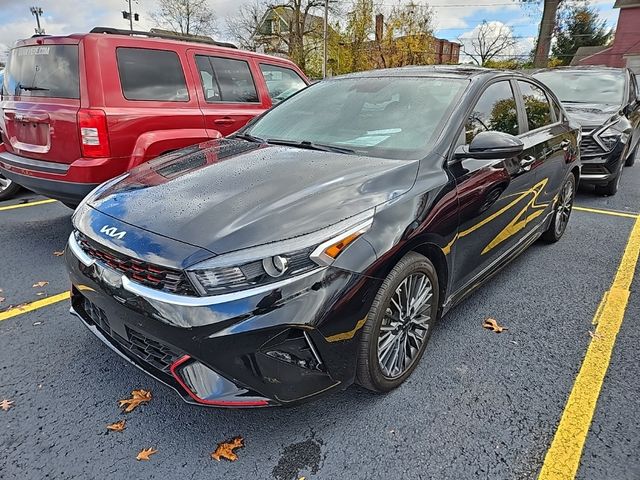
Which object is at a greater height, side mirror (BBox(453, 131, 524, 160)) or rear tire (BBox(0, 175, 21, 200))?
side mirror (BBox(453, 131, 524, 160))

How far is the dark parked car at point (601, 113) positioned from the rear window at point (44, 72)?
589 centimetres

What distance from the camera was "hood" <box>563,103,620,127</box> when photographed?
6.03 metres

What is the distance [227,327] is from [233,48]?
13.8ft

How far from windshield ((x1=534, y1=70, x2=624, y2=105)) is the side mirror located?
5.47 m

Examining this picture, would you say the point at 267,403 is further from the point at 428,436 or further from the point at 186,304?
the point at 428,436

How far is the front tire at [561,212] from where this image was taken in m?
4.17

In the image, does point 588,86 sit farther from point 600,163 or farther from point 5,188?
point 5,188

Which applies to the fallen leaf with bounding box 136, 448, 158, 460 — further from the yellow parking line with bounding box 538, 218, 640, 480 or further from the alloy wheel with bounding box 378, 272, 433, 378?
the yellow parking line with bounding box 538, 218, 640, 480

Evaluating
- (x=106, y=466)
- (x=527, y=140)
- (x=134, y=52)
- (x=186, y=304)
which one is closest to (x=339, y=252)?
(x=186, y=304)

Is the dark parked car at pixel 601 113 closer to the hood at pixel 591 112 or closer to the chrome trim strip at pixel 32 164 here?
the hood at pixel 591 112

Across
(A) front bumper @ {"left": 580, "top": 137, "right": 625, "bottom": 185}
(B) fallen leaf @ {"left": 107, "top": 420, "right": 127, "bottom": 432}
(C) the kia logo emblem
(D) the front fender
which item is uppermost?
(D) the front fender

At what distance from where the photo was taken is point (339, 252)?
5.95 ft

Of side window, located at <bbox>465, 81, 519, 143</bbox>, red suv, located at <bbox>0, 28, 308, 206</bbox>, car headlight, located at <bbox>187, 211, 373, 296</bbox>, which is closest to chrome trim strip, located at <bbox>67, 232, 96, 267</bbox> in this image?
car headlight, located at <bbox>187, 211, 373, 296</bbox>

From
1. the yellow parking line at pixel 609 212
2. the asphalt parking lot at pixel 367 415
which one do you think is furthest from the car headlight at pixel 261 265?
the yellow parking line at pixel 609 212
